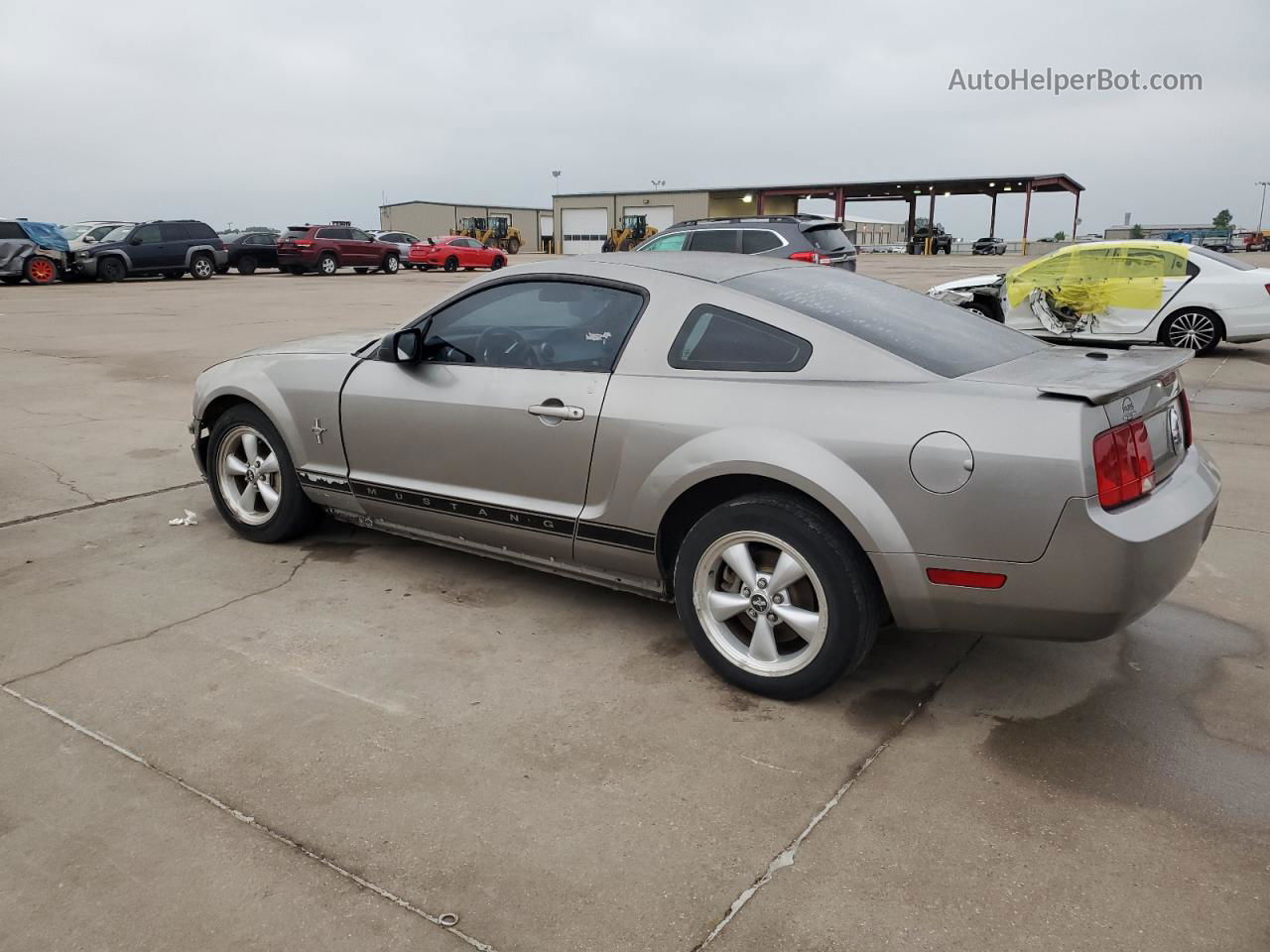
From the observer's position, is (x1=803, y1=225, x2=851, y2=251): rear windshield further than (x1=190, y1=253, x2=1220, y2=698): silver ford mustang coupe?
Yes

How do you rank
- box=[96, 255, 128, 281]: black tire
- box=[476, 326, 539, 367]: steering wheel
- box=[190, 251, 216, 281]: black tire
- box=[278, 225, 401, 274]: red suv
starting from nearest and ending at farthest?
box=[476, 326, 539, 367]: steering wheel, box=[96, 255, 128, 281]: black tire, box=[190, 251, 216, 281]: black tire, box=[278, 225, 401, 274]: red suv

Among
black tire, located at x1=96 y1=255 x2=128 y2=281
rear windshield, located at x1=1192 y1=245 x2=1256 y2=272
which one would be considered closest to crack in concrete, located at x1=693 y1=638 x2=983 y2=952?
rear windshield, located at x1=1192 y1=245 x2=1256 y2=272

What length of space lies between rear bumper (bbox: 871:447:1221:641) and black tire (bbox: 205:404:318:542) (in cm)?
298

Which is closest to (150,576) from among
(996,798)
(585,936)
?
(585,936)

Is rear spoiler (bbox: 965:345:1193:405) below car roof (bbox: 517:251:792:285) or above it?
below

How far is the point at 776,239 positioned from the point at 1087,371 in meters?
11.8

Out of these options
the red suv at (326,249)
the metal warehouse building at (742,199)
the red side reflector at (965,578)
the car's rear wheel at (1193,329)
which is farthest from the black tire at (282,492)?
the metal warehouse building at (742,199)

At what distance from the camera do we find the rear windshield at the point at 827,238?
581 inches

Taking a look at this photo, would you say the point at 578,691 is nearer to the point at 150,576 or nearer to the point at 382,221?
the point at 150,576

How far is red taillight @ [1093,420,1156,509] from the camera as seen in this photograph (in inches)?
109

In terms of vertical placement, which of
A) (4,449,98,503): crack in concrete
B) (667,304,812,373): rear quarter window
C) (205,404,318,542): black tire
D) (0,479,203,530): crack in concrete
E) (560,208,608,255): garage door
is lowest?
(0,479,203,530): crack in concrete

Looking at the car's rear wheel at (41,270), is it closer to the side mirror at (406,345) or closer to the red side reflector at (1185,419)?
the side mirror at (406,345)

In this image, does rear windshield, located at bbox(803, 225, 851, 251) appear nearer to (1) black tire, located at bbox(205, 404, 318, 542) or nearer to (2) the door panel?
(1) black tire, located at bbox(205, 404, 318, 542)

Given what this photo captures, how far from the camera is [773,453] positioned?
312cm
